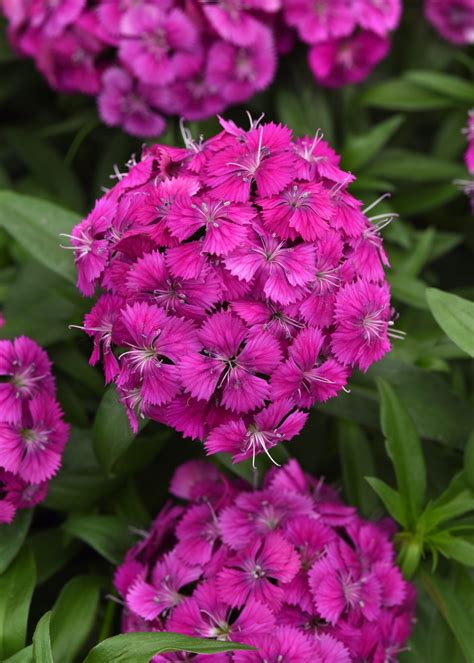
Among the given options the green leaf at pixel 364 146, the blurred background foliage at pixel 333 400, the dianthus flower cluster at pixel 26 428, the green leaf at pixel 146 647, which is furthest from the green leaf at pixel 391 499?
the green leaf at pixel 364 146

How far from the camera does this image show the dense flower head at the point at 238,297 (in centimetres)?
107

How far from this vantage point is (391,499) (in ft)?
4.35

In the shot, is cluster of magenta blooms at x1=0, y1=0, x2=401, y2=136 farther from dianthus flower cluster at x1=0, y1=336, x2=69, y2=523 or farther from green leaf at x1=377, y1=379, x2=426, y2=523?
green leaf at x1=377, y1=379, x2=426, y2=523

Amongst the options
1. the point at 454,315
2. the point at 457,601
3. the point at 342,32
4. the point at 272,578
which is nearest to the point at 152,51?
the point at 342,32

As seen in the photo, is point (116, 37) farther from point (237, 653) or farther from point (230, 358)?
point (237, 653)

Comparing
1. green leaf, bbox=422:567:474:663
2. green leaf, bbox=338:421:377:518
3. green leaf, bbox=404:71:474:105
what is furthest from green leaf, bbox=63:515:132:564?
green leaf, bbox=404:71:474:105

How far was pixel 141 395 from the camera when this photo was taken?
43.3 inches

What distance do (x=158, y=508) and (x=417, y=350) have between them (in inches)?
24.5

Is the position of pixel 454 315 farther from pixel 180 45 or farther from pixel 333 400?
pixel 180 45

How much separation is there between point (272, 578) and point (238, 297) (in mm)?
481

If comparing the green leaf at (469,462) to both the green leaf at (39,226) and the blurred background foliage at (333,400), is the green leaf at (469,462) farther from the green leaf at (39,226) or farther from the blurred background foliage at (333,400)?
the green leaf at (39,226)

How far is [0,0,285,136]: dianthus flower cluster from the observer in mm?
1714

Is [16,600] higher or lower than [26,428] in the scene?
lower

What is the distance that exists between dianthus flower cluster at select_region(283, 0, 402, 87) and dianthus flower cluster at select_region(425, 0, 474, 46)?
0.21 meters
